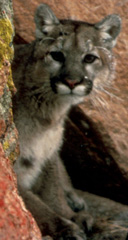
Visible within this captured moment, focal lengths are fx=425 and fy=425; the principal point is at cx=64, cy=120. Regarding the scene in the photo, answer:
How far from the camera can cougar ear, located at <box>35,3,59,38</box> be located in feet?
16.6

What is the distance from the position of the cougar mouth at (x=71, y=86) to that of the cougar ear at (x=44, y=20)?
73cm

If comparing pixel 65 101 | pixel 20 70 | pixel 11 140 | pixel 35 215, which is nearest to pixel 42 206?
pixel 35 215

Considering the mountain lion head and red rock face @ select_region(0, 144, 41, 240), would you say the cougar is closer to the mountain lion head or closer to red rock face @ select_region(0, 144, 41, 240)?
the mountain lion head

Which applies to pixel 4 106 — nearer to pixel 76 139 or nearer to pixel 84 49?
pixel 84 49

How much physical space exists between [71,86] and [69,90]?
0.19ft

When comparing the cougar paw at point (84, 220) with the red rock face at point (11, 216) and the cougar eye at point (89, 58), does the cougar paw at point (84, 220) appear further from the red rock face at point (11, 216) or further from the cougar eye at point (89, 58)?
the red rock face at point (11, 216)

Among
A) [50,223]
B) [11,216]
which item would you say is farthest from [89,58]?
[11,216]

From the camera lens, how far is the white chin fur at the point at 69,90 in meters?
4.50

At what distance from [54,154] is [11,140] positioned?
8.14 ft

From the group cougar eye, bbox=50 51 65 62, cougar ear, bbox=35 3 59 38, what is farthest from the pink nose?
cougar ear, bbox=35 3 59 38

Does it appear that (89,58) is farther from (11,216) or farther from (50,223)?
(11,216)

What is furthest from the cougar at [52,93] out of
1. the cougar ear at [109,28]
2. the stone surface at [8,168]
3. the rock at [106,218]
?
the stone surface at [8,168]

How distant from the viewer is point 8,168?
237cm

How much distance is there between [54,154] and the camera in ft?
17.5
